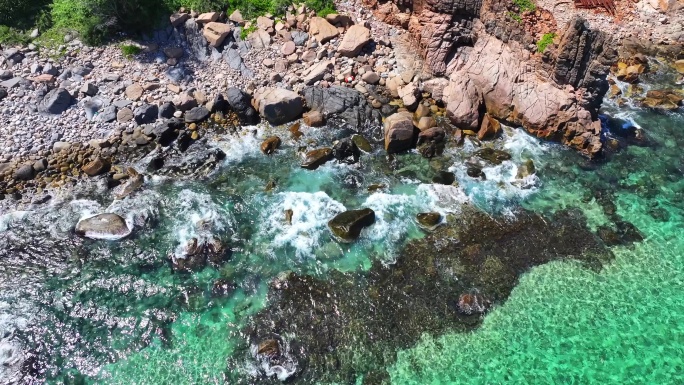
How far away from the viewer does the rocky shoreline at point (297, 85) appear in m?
20.6

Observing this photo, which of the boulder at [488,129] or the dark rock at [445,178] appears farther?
the boulder at [488,129]

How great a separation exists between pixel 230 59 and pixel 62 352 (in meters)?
15.9

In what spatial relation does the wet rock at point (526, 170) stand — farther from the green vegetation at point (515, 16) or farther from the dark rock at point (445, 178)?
the green vegetation at point (515, 16)

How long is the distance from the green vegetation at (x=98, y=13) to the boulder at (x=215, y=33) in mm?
1371

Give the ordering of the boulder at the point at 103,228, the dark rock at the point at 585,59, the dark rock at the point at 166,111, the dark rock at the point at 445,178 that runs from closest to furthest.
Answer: the boulder at the point at 103,228 < the dark rock at the point at 445,178 < the dark rock at the point at 585,59 < the dark rock at the point at 166,111

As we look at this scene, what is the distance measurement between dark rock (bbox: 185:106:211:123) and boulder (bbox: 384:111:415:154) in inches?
355

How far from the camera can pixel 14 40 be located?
918 inches

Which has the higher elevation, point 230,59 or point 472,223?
point 230,59

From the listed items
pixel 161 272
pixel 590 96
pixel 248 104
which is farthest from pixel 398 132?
pixel 161 272

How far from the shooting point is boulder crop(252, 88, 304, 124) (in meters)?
21.9

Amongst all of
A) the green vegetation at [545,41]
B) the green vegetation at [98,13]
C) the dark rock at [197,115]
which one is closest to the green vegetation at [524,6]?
the green vegetation at [545,41]

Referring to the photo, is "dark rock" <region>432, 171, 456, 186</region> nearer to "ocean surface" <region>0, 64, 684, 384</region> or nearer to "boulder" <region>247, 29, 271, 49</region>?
"ocean surface" <region>0, 64, 684, 384</region>

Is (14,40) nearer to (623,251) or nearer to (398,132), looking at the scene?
(398,132)

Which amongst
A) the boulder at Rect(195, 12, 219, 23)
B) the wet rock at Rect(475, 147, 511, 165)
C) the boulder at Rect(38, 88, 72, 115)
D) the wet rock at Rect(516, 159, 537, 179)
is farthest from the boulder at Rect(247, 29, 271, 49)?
the wet rock at Rect(516, 159, 537, 179)
